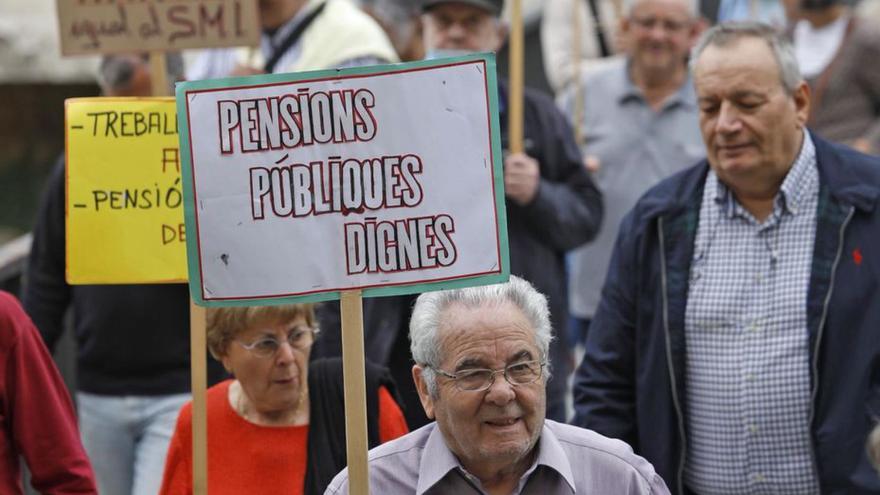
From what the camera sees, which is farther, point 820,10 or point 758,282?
point 820,10

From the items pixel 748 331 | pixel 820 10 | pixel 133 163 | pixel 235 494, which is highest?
pixel 820 10

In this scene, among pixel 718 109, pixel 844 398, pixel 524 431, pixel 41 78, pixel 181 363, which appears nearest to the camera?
pixel 524 431

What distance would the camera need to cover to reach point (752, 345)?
5125 millimetres

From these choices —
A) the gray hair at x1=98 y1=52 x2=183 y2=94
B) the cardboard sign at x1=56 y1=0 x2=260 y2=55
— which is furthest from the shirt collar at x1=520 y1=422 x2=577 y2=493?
the gray hair at x1=98 y1=52 x2=183 y2=94

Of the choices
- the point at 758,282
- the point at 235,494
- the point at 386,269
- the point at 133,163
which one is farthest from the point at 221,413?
the point at 758,282

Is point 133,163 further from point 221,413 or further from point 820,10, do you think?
point 820,10

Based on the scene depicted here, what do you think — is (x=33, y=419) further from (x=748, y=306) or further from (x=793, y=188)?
(x=793, y=188)

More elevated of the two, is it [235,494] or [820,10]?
[820,10]

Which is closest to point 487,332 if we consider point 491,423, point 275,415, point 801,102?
point 491,423

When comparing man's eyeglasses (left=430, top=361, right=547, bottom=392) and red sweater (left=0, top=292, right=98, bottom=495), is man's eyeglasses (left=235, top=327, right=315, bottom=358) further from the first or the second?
man's eyeglasses (left=430, top=361, right=547, bottom=392)

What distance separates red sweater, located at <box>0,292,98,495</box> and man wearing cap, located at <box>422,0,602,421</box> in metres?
1.96

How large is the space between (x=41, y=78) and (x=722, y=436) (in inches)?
378

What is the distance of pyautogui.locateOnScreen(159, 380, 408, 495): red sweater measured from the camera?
509 cm

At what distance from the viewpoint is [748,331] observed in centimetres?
514
